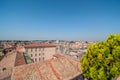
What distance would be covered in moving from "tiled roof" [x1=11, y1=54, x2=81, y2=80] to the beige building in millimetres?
33779

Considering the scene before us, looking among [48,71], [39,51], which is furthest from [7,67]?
[39,51]

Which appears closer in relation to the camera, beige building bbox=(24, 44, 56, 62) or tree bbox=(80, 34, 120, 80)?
tree bbox=(80, 34, 120, 80)

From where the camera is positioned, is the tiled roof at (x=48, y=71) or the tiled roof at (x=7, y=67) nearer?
the tiled roof at (x=48, y=71)

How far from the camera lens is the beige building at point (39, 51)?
58081 millimetres

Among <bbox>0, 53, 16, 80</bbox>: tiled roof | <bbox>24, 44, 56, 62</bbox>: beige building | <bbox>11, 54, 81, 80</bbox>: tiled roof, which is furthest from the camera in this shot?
<bbox>24, 44, 56, 62</bbox>: beige building

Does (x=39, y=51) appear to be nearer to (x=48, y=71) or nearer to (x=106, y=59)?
(x=48, y=71)

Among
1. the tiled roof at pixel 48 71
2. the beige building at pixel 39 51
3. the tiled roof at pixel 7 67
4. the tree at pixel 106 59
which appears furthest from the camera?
the beige building at pixel 39 51

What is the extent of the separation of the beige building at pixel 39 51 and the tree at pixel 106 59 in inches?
1708

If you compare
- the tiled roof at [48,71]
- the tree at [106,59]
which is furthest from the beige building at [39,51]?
the tree at [106,59]

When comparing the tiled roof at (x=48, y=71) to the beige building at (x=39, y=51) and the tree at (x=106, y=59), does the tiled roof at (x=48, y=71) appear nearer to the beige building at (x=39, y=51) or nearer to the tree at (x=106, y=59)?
the tree at (x=106, y=59)

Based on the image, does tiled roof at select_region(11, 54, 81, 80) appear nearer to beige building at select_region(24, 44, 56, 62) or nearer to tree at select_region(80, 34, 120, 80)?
tree at select_region(80, 34, 120, 80)

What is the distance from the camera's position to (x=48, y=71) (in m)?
22.5

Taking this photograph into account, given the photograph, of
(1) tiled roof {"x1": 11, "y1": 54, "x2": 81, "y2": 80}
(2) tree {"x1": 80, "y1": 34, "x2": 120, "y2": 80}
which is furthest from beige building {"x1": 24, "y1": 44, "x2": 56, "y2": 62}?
(2) tree {"x1": 80, "y1": 34, "x2": 120, "y2": 80}

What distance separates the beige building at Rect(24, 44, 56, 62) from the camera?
58.1 m
